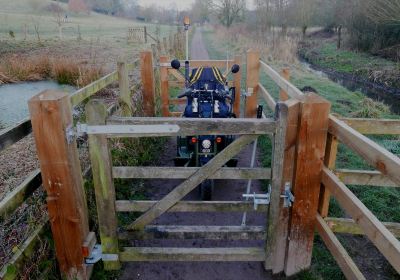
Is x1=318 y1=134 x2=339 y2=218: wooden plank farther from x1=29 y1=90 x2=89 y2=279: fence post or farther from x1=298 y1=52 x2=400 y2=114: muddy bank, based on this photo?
x1=298 y1=52 x2=400 y2=114: muddy bank

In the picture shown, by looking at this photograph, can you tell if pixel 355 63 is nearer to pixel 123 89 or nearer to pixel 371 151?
pixel 123 89

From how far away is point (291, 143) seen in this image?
111 inches

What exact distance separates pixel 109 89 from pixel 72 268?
18.8 feet

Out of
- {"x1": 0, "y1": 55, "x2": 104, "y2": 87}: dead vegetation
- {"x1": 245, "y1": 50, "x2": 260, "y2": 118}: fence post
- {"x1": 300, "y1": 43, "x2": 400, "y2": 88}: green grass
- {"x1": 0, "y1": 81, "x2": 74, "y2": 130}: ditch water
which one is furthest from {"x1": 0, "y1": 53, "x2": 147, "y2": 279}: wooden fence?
{"x1": 300, "y1": 43, "x2": 400, "y2": 88}: green grass

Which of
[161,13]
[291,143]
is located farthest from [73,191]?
[161,13]

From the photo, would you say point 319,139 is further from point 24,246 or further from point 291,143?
point 24,246

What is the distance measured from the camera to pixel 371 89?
15961 millimetres

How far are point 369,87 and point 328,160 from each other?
15.6 metres

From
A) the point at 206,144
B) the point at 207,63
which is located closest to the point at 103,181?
the point at 206,144

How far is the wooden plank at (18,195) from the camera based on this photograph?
92.7 inches

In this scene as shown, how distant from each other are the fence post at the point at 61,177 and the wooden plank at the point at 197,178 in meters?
0.52

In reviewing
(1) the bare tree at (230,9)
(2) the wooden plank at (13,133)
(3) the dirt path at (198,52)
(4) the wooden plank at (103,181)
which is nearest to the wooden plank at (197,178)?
(4) the wooden plank at (103,181)

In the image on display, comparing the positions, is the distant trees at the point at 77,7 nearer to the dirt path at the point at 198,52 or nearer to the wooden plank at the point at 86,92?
the dirt path at the point at 198,52

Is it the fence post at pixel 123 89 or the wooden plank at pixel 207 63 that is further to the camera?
the wooden plank at pixel 207 63
